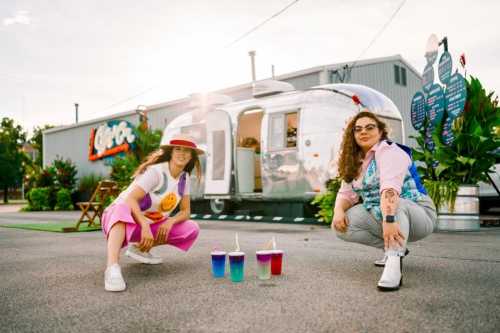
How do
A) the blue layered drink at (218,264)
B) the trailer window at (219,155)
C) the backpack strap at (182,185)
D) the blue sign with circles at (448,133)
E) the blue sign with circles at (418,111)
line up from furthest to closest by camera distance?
the trailer window at (219,155) < the blue sign with circles at (418,111) < the blue sign with circles at (448,133) < the backpack strap at (182,185) < the blue layered drink at (218,264)

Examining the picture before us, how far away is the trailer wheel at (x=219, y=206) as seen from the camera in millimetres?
11141

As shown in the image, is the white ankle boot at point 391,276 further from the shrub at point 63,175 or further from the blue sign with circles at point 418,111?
the shrub at point 63,175

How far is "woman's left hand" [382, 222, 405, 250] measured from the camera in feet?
9.61

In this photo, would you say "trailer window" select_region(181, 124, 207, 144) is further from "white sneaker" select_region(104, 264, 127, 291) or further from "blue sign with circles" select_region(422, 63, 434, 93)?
"white sneaker" select_region(104, 264, 127, 291)

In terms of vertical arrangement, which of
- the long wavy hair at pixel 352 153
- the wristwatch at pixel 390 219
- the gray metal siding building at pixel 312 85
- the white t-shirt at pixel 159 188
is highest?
the gray metal siding building at pixel 312 85

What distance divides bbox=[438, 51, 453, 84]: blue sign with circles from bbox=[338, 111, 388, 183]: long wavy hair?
16.1 feet

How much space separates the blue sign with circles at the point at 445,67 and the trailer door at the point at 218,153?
14.9 feet

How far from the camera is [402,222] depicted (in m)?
3.07

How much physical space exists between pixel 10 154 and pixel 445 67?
5233 cm

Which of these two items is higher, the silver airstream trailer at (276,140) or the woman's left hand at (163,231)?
the silver airstream trailer at (276,140)

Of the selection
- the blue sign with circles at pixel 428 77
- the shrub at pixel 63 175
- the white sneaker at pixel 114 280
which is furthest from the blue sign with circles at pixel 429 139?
the shrub at pixel 63 175

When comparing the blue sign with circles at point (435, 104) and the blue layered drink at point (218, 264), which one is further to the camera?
the blue sign with circles at point (435, 104)

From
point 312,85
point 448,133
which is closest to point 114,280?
point 448,133

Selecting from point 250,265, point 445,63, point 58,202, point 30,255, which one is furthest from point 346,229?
point 58,202
